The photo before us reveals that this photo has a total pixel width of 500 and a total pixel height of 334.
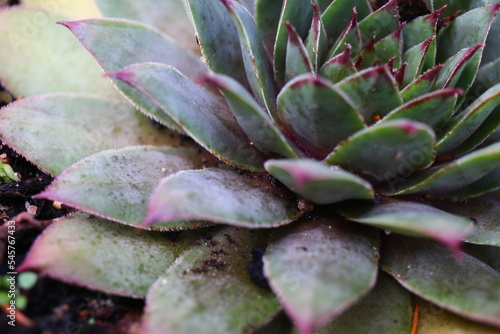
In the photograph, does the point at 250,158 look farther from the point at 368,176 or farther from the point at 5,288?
the point at 5,288

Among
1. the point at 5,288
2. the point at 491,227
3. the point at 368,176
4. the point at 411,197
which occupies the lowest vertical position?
the point at 491,227

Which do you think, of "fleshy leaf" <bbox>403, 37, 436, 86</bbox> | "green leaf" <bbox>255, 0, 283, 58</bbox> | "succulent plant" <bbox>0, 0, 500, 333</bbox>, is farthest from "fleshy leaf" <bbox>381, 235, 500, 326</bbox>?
"green leaf" <bbox>255, 0, 283, 58</bbox>

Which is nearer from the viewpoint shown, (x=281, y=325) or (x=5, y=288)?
(x=5, y=288)

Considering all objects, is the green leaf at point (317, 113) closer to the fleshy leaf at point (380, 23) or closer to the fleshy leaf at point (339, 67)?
the fleshy leaf at point (339, 67)

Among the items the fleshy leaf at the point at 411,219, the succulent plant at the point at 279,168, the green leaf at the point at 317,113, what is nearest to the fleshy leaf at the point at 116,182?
the succulent plant at the point at 279,168

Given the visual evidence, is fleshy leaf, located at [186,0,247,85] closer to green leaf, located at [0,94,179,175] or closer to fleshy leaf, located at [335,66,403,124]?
green leaf, located at [0,94,179,175]

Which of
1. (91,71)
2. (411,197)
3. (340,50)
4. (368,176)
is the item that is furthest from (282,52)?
(91,71)
